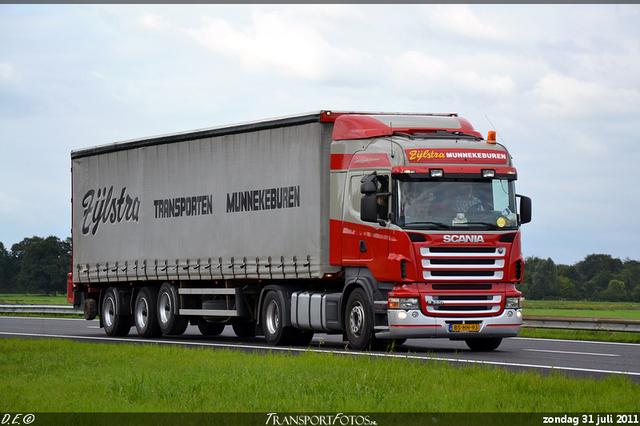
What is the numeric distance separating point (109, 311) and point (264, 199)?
738 cm

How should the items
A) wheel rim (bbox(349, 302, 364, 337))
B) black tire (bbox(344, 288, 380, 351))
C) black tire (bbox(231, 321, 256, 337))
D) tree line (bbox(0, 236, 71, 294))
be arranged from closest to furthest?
1. black tire (bbox(344, 288, 380, 351))
2. wheel rim (bbox(349, 302, 364, 337))
3. black tire (bbox(231, 321, 256, 337))
4. tree line (bbox(0, 236, 71, 294))

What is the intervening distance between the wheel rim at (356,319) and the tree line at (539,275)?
262ft

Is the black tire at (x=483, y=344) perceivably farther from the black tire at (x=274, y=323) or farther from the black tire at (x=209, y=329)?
the black tire at (x=209, y=329)

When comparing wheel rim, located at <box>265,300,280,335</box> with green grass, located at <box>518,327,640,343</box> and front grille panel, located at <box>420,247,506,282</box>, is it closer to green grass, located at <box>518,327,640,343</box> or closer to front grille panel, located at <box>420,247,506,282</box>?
front grille panel, located at <box>420,247,506,282</box>

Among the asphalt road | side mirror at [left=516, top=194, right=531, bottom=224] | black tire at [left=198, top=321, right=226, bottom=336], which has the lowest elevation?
the asphalt road

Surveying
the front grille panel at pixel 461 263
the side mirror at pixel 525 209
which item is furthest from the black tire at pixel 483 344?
the side mirror at pixel 525 209

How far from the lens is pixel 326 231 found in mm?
19172

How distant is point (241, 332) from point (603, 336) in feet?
29.2

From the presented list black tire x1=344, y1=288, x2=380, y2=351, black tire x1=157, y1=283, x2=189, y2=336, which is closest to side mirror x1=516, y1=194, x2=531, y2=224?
black tire x1=344, y1=288, x2=380, y2=351

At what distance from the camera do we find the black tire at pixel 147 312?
24.4 m

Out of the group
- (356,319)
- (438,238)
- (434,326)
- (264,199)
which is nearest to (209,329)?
(264,199)

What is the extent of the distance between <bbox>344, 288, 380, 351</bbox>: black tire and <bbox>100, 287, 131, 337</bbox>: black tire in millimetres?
8867

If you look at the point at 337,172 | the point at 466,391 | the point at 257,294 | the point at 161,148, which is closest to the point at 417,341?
the point at 257,294

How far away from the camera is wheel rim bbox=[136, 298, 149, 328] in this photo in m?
24.6
